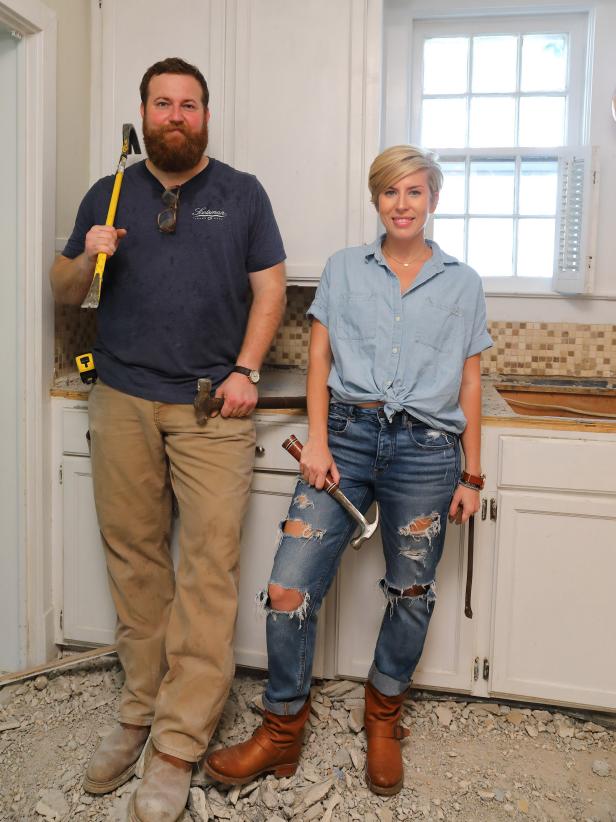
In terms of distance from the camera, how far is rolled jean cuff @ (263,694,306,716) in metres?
1.74

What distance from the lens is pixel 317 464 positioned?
1674mm

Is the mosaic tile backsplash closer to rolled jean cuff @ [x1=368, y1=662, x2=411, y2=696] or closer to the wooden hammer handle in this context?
the wooden hammer handle

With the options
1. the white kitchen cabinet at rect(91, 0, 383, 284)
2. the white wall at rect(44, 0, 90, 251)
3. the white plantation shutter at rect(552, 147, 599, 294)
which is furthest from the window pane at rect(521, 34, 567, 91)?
the white wall at rect(44, 0, 90, 251)

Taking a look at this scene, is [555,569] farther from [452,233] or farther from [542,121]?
[542,121]

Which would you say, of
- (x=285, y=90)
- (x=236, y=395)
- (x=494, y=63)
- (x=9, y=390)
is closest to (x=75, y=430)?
(x=9, y=390)

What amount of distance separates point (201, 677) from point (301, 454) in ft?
1.92

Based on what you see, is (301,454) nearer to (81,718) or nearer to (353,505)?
(353,505)

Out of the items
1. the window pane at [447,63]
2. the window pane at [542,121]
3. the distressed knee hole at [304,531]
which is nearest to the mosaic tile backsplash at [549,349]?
the window pane at [542,121]

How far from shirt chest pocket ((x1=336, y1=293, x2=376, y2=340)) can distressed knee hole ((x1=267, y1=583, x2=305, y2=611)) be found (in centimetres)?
57

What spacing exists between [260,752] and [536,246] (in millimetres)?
1932

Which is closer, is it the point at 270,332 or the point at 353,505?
the point at 353,505

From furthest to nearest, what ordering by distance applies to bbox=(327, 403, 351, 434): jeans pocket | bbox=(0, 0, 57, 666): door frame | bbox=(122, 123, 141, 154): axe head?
bbox=(0, 0, 57, 666): door frame < bbox=(122, 123, 141, 154): axe head < bbox=(327, 403, 351, 434): jeans pocket

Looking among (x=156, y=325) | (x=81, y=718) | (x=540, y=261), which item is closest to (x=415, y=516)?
(x=156, y=325)

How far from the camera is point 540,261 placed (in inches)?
107
